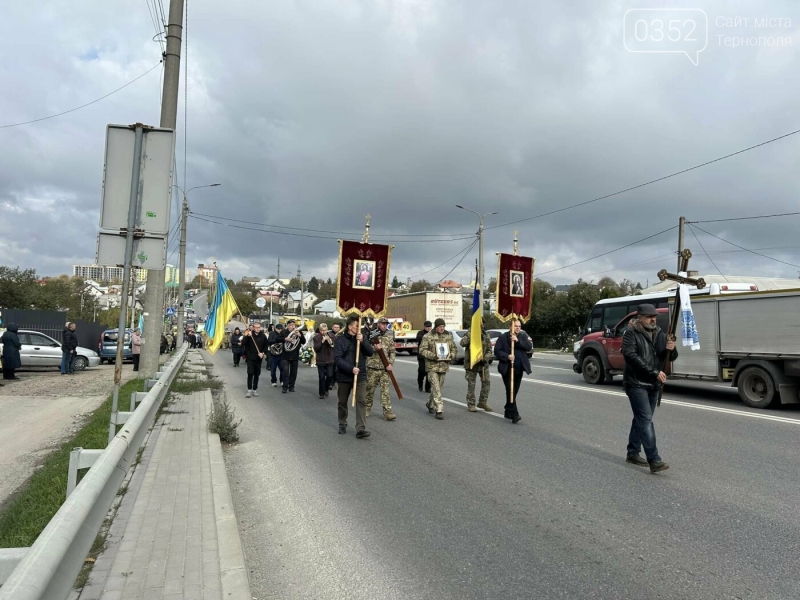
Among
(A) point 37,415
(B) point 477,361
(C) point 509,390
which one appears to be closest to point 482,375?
(B) point 477,361

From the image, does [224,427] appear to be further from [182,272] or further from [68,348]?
[182,272]

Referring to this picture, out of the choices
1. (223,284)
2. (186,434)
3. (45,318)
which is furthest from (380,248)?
(45,318)

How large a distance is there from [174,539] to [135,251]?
8.79ft

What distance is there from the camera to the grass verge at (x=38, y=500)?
14.2ft

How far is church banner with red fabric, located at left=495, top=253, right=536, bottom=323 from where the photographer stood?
1227 centimetres

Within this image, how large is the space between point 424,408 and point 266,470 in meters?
5.36

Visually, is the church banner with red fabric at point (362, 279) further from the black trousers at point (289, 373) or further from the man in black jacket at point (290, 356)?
the black trousers at point (289, 373)

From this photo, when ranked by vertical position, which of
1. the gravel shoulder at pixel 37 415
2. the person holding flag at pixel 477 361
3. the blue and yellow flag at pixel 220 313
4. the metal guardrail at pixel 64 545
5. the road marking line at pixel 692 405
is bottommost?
the gravel shoulder at pixel 37 415

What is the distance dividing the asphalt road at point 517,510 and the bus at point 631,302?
17.8 ft

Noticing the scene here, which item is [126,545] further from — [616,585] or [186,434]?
[186,434]

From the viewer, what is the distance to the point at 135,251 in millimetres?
5566

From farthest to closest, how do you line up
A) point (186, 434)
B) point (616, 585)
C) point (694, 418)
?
point (694, 418) < point (186, 434) < point (616, 585)

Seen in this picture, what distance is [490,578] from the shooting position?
3.92m

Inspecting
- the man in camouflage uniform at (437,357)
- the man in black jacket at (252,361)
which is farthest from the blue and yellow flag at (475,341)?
the man in black jacket at (252,361)
